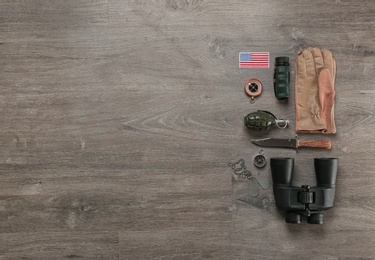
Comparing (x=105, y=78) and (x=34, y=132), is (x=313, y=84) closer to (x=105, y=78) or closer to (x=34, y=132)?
(x=105, y=78)

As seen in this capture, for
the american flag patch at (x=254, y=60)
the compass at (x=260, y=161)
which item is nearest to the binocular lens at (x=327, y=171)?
the compass at (x=260, y=161)

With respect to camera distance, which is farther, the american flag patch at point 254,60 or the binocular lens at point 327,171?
the american flag patch at point 254,60

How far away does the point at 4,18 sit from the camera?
230cm

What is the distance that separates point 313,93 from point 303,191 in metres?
0.52

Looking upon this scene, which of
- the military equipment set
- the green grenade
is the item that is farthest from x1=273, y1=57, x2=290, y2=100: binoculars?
the green grenade

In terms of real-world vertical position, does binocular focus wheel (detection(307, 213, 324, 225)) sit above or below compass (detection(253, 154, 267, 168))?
below

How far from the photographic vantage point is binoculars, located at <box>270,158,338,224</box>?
85.3 inches

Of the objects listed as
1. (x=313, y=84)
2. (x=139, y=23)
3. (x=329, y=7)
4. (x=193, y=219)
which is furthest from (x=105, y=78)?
(x=329, y=7)

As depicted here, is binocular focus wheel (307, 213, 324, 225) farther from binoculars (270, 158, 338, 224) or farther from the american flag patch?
the american flag patch

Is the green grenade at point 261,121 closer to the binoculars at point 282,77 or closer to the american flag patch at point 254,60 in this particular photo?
the binoculars at point 282,77

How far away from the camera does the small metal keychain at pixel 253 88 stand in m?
2.29

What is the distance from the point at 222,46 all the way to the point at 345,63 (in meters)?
0.66

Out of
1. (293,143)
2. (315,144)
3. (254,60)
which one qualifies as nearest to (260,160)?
(293,143)

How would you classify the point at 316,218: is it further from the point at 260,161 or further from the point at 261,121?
the point at 261,121
